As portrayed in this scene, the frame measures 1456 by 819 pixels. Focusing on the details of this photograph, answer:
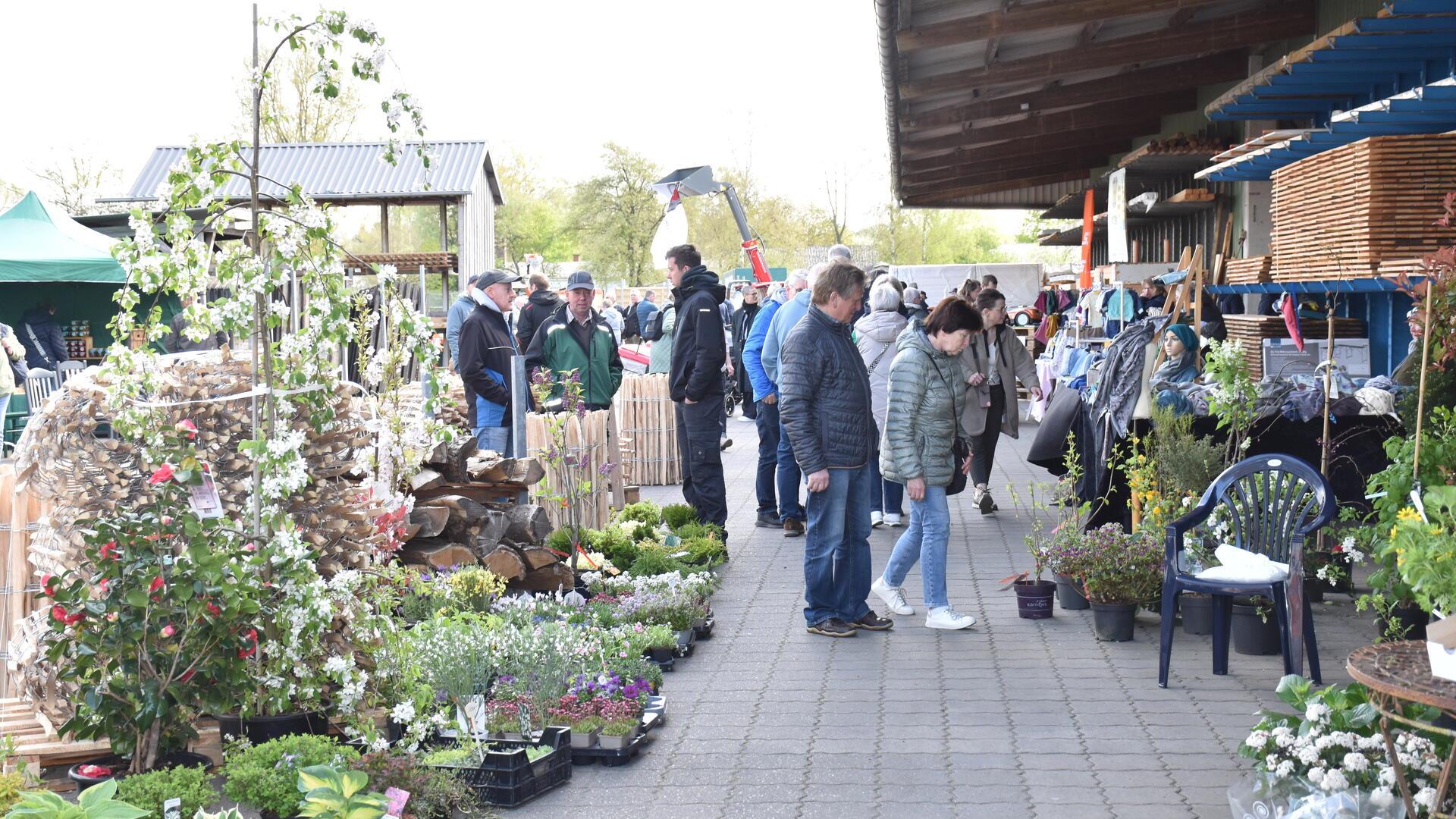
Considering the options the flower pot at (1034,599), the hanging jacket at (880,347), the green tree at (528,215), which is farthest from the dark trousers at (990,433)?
the green tree at (528,215)

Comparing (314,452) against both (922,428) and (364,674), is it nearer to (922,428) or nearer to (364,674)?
(364,674)

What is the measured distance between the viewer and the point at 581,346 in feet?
35.7

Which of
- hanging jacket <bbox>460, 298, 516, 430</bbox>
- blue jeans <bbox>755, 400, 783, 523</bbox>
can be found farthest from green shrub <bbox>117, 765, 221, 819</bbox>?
blue jeans <bbox>755, 400, 783, 523</bbox>

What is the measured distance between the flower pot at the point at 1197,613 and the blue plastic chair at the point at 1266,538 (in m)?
0.50

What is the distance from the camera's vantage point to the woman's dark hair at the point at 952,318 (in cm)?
753

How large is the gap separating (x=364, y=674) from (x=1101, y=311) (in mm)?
12218

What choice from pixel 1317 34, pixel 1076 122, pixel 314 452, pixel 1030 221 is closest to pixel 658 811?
pixel 314 452

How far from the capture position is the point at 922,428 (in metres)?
7.50

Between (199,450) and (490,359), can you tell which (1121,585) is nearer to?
(199,450)

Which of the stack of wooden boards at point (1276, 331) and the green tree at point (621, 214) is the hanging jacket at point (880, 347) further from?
the green tree at point (621, 214)

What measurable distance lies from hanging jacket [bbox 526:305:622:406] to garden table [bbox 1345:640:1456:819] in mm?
7524

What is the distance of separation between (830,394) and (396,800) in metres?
3.61

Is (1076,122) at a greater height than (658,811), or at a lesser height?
greater

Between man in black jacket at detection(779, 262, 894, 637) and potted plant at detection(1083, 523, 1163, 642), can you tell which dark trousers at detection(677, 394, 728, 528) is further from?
potted plant at detection(1083, 523, 1163, 642)
